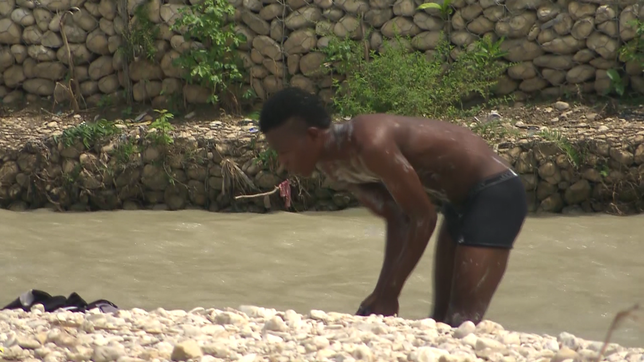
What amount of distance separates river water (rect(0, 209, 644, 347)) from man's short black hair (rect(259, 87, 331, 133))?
8.46ft

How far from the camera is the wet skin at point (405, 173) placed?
12.8 ft

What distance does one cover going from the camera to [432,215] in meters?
3.91

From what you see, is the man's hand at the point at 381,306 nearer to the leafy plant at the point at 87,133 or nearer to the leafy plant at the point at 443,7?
the leafy plant at the point at 87,133

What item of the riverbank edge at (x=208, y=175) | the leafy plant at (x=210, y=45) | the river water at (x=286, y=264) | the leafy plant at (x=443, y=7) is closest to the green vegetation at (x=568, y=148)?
the riverbank edge at (x=208, y=175)

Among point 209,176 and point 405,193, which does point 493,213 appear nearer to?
point 405,193

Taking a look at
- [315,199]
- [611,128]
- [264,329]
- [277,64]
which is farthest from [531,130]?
[264,329]

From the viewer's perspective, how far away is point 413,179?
3.88m

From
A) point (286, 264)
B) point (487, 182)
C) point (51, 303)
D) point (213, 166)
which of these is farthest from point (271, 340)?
point (213, 166)

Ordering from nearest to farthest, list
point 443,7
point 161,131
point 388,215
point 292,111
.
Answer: point 292,111, point 388,215, point 161,131, point 443,7

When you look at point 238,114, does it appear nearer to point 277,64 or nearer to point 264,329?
point 277,64

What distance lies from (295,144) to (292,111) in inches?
5.2

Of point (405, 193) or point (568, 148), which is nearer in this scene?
point (405, 193)

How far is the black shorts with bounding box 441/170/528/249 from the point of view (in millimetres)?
4074

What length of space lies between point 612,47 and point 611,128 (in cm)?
108
